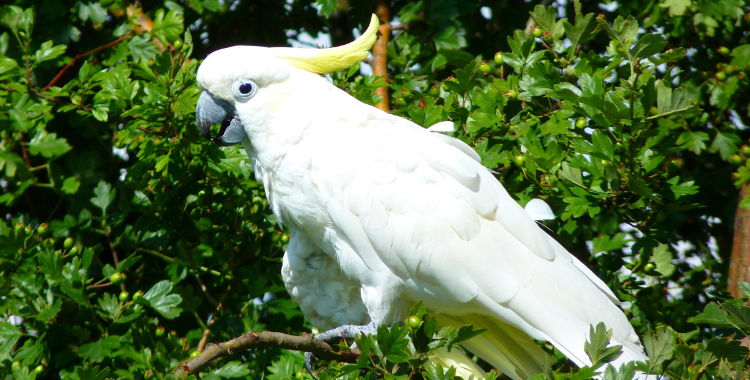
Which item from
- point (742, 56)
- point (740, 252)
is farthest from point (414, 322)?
point (742, 56)

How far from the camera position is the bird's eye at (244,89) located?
6.38 feet

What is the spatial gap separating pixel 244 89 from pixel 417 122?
60cm

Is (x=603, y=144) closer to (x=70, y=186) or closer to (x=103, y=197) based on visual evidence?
(x=103, y=197)

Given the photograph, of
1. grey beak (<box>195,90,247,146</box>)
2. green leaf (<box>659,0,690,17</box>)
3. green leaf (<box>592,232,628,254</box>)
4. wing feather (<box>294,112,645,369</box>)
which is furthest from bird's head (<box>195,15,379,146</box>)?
green leaf (<box>659,0,690,17</box>)

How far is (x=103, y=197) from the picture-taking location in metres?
2.56

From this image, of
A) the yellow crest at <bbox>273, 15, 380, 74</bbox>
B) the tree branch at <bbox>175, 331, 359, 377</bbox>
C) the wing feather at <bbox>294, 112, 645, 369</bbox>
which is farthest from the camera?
the yellow crest at <bbox>273, 15, 380, 74</bbox>

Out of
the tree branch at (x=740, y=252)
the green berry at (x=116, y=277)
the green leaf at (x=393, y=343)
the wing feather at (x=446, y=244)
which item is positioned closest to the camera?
the green leaf at (x=393, y=343)

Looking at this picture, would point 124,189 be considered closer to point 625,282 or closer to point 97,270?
point 97,270

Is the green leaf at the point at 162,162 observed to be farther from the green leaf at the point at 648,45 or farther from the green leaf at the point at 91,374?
the green leaf at the point at 648,45

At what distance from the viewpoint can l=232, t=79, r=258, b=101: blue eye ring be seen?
1.95 metres

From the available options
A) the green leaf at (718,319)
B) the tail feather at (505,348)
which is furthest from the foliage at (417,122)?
the tail feather at (505,348)

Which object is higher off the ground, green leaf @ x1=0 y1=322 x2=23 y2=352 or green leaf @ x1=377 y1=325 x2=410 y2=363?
green leaf @ x1=377 y1=325 x2=410 y2=363

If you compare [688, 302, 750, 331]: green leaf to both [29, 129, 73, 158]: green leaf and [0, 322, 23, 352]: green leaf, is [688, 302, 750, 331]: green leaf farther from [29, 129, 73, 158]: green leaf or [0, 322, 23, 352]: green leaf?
[29, 129, 73, 158]: green leaf

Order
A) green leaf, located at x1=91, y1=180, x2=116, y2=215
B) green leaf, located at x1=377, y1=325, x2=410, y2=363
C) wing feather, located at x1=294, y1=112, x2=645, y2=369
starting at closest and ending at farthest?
green leaf, located at x1=377, y1=325, x2=410, y2=363
wing feather, located at x1=294, y1=112, x2=645, y2=369
green leaf, located at x1=91, y1=180, x2=116, y2=215
